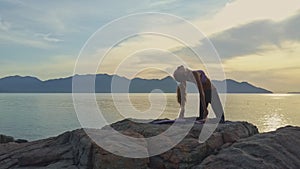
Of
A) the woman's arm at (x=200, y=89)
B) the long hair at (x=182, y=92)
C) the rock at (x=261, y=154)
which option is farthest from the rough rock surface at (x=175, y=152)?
the long hair at (x=182, y=92)

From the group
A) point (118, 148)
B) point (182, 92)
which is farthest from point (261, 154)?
point (182, 92)

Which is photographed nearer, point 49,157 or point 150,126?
point 49,157

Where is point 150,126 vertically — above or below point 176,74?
below

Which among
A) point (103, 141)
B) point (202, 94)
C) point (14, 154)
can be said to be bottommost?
point (14, 154)

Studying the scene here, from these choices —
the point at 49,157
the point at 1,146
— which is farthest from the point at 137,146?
the point at 1,146

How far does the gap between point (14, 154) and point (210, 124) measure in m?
6.50

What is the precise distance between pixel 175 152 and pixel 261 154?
222 centimetres

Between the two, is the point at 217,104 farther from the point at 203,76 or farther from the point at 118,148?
the point at 118,148

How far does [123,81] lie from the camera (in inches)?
508

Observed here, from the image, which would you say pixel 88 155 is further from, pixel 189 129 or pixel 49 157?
pixel 189 129

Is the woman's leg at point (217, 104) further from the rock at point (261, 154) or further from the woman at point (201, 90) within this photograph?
the rock at point (261, 154)

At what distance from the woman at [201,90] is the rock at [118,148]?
4.16ft

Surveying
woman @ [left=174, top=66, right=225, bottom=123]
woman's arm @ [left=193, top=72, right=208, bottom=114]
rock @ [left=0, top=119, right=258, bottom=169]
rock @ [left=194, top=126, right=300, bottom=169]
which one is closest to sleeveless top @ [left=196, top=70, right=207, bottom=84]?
woman @ [left=174, top=66, right=225, bottom=123]

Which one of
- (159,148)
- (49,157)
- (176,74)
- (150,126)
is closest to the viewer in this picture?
(159,148)
